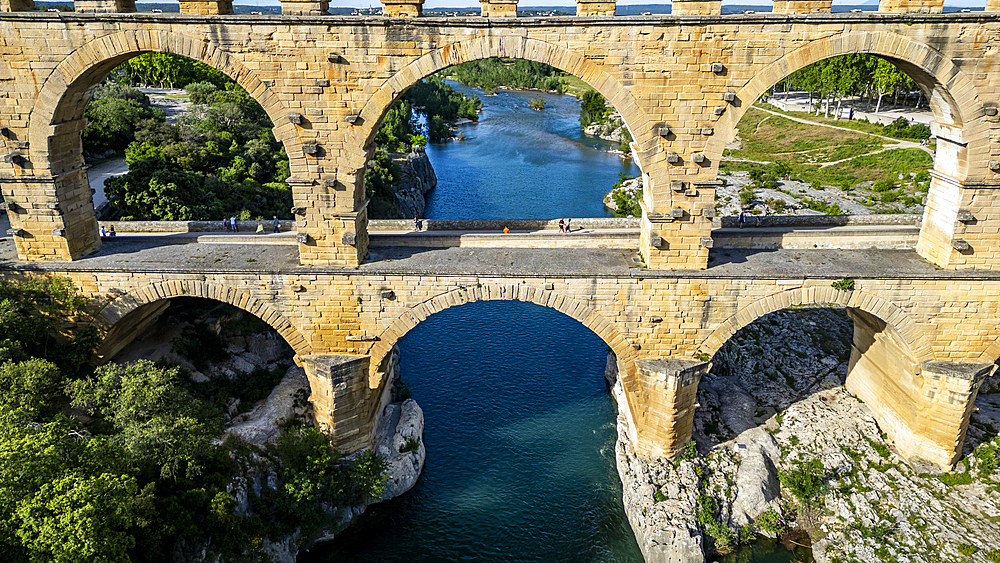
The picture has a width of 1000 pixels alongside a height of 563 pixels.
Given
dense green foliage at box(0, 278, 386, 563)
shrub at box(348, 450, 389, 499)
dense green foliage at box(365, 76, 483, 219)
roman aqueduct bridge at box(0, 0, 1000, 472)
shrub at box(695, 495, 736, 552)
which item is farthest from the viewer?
dense green foliage at box(365, 76, 483, 219)

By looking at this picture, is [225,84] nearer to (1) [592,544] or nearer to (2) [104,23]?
(2) [104,23]

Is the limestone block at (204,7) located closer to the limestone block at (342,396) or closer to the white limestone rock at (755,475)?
the limestone block at (342,396)

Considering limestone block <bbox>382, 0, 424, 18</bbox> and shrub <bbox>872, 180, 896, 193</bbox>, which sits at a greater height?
limestone block <bbox>382, 0, 424, 18</bbox>

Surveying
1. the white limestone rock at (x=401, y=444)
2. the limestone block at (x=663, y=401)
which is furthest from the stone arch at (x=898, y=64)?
the white limestone rock at (x=401, y=444)

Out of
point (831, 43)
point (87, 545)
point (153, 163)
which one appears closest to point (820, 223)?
point (831, 43)

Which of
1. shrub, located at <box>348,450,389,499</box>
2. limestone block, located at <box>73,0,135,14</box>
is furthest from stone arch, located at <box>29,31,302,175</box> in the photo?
shrub, located at <box>348,450,389,499</box>

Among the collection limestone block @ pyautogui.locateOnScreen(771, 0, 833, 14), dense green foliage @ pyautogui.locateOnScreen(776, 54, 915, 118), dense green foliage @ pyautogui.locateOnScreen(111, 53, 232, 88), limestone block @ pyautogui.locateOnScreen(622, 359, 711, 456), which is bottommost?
limestone block @ pyautogui.locateOnScreen(622, 359, 711, 456)

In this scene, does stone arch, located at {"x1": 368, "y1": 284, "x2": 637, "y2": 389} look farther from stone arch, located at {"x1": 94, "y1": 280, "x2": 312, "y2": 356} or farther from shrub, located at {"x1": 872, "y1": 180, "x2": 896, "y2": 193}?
shrub, located at {"x1": 872, "y1": 180, "x2": 896, "y2": 193}

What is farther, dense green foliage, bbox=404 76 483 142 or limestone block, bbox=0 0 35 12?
dense green foliage, bbox=404 76 483 142
